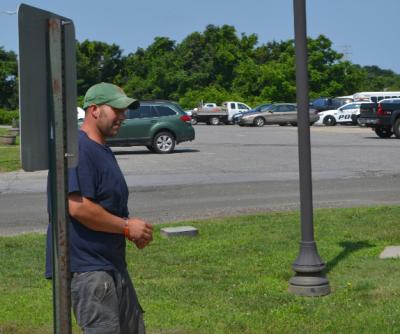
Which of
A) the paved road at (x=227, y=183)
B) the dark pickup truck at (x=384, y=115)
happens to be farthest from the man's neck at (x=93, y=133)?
the dark pickup truck at (x=384, y=115)

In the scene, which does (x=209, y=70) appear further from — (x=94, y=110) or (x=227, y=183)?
(x=94, y=110)

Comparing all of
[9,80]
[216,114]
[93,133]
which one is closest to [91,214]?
[93,133]

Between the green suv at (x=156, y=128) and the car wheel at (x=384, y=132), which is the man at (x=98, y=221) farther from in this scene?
the car wheel at (x=384, y=132)

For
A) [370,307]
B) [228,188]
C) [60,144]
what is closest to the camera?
[60,144]

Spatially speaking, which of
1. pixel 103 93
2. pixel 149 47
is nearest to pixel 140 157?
pixel 103 93

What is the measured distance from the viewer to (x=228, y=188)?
56.3ft

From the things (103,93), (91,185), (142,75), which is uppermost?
(142,75)

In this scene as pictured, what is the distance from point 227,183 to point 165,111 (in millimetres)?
10290

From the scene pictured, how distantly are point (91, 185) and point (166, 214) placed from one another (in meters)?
9.33

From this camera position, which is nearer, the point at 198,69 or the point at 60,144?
the point at 60,144

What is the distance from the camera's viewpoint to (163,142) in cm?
2778

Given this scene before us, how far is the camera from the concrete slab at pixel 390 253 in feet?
28.9

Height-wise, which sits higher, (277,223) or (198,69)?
(198,69)

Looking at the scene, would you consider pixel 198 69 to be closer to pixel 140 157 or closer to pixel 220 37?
pixel 220 37
